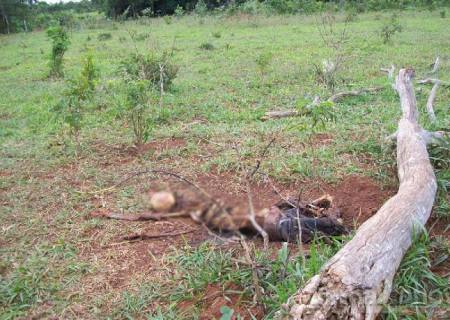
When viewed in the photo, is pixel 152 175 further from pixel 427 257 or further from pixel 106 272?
pixel 427 257

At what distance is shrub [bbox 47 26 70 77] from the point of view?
26.1 feet

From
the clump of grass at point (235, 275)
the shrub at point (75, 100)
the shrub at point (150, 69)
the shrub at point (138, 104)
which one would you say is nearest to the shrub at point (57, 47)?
the shrub at point (150, 69)

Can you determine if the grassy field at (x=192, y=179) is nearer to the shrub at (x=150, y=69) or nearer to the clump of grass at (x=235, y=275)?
the clump of grass at (x=235, y=275)

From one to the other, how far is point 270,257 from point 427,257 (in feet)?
2.55

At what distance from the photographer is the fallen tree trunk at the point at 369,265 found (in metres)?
1.73

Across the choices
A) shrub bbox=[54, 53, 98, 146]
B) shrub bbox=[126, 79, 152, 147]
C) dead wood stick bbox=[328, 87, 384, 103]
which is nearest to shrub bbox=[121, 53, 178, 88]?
shrub bbox=[54, 53, 98, 146]

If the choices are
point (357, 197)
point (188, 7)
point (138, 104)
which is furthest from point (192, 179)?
point (188, 7)

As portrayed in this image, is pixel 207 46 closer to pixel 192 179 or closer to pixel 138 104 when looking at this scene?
pixel 138 104

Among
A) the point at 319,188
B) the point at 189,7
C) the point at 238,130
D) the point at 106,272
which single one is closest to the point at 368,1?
the point at 189,7

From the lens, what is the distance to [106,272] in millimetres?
2639

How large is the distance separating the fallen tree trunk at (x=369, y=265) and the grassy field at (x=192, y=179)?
0.40 feet

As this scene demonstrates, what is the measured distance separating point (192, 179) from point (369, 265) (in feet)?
6.33

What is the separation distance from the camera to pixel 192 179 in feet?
11.9

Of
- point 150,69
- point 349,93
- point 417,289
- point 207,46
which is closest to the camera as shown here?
point 417,289
